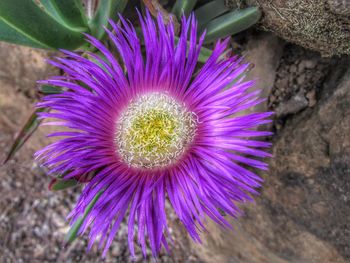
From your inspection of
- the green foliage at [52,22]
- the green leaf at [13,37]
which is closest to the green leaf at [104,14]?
the green foliage at [52,22]

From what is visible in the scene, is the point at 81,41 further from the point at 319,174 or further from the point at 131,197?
the point at 319,174

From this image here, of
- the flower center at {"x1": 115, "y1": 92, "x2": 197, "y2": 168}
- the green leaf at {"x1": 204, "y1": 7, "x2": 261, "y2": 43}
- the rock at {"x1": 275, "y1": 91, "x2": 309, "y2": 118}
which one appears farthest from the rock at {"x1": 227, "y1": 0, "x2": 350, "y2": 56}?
the flower center at {"x1": 115, "y1": 92, "x2": 197, "y2": 168}

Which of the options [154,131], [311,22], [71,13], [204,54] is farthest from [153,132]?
[311,22]

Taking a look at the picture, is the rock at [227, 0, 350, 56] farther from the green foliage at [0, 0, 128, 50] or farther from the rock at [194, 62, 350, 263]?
the green foliage at [0, 0, 128, 50]

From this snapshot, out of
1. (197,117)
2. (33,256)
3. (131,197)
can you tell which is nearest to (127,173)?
(131,197)

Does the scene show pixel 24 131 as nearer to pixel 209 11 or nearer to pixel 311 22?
pixel 209 11
